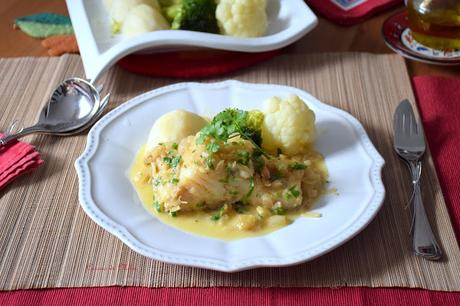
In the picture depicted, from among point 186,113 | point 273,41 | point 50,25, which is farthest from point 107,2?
point 186,113

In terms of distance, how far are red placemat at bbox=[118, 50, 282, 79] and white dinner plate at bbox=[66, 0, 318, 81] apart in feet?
0.11

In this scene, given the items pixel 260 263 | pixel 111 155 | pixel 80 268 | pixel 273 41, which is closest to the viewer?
pixel 260 263

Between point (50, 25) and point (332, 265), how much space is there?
1.52 m

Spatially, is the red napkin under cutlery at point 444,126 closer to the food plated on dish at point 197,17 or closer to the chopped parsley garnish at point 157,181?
the food plated on dish at point 197,17

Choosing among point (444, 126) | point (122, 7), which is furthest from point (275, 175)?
point (122, 7)

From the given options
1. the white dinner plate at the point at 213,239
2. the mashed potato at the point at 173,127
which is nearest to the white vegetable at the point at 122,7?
the white dinner plate at the point at 213,239

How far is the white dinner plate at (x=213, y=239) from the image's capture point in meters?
1.16

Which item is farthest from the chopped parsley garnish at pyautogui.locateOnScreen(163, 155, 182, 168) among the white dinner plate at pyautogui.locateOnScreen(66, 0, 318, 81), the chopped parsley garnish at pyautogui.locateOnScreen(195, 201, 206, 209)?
the white dinner plate at pyautogui.locateOnScreen(66, 0, 318, 81)

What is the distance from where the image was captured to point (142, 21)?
1864 millimetres

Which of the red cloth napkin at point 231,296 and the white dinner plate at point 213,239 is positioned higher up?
the white dinner plate at point 213,239

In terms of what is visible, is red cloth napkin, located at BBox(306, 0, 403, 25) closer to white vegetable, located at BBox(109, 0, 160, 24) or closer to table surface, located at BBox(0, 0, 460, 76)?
table surface, located at BBox(0, 0, 460, 76)

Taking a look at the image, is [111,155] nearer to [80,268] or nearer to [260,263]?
[80,268]

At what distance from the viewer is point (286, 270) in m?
1.20

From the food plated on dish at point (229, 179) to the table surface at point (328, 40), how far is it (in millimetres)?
703
